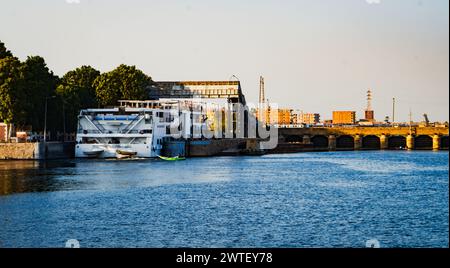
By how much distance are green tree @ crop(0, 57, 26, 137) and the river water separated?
1059 inches

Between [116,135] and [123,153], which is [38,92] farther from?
[123,153]

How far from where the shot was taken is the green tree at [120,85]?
147 m

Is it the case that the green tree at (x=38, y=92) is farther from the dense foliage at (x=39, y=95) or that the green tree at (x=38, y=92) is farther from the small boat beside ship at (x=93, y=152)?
the small boat beside ship at (x=93, y=152)

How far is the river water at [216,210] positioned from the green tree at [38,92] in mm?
29585

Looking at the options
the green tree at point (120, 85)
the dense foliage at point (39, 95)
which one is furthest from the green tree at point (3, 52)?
the green tree at point (120, 85)

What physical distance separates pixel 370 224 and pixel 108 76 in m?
116

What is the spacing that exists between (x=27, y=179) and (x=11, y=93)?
37.8 m

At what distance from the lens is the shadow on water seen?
5719 centimetres

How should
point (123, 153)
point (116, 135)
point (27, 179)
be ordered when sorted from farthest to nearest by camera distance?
point (116, 135)
point (123, 153)
point (27, 179)

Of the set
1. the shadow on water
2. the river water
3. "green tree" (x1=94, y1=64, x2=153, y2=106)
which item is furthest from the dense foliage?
the river water

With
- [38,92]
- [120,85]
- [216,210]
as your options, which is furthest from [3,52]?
[216,210]

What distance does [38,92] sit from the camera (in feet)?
344

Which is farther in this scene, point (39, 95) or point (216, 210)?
point (39, 95)
